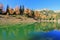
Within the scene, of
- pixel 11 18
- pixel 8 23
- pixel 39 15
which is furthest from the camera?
pixel 39 15

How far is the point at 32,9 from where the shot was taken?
16688mm

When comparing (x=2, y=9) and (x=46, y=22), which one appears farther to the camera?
(x=46, y=22)

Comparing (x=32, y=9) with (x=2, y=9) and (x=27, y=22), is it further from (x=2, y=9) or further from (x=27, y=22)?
(x=2, y=9)

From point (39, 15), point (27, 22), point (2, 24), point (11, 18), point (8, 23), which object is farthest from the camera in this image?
point (39, 15)

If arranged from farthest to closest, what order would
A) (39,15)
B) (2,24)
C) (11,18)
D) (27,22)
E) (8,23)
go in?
(39,15)
(27,22)
(11,18)
(8,23)
(2,24)

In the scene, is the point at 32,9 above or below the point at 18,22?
above

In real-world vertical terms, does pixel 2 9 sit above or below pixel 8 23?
above

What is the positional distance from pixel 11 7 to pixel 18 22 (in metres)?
2.10

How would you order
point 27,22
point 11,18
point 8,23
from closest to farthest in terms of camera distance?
point 8,23 → point 11,18 → point 27,22

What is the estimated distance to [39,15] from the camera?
17000mm

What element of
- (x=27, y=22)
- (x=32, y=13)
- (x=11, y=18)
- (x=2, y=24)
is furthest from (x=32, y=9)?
(x=2, y=24)

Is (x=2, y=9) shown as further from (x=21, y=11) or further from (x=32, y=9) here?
(x=32, y=9)

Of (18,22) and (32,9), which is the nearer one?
(18,22)

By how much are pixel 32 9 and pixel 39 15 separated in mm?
1105
